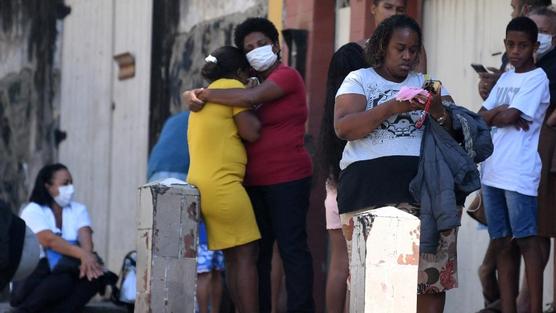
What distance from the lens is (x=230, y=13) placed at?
14.2m

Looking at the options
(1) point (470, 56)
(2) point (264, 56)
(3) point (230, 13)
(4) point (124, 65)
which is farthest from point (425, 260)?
(4) point (124, 65)

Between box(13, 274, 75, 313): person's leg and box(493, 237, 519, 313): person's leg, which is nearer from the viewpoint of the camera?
box(493, 237, 519, 313): person's leg

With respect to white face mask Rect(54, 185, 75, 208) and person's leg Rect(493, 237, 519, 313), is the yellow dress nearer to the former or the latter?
person's leg Rect(493, 237, 519, 313)

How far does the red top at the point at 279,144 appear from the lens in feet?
30.0

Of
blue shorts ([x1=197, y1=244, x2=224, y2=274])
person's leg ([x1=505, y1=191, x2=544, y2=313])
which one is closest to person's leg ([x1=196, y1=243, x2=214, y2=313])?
blue shorts ([x1=197, y1=244, x2=224, y2=274])

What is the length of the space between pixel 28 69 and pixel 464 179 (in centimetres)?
1134

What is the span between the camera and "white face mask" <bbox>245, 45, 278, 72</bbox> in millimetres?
9281

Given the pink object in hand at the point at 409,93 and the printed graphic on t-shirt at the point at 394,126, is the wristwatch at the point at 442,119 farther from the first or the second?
the pink object in hand at the point at 409,93

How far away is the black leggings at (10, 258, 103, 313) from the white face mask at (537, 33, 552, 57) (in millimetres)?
4296

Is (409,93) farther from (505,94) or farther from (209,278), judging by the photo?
(209,278)

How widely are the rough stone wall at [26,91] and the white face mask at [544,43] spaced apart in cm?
916

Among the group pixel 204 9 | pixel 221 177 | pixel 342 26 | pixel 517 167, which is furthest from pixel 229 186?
pixel 204 9

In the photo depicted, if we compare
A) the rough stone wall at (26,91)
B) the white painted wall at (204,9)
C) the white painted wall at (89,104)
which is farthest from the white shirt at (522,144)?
the rough stone wall at (26,91)

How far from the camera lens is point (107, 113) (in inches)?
659
